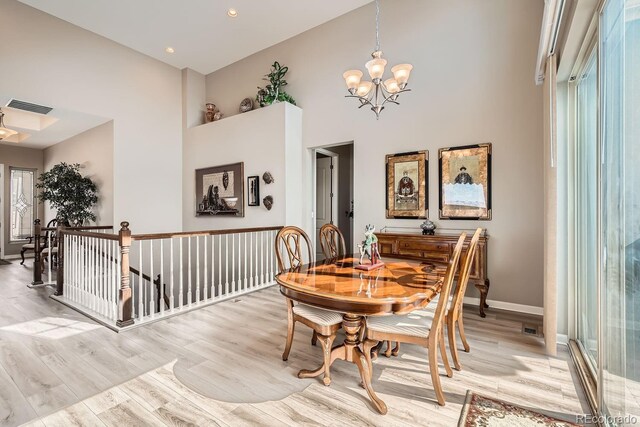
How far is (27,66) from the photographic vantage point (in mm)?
4531

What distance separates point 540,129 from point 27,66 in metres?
7.07

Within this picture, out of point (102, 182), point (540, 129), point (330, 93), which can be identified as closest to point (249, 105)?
point (330, 93)

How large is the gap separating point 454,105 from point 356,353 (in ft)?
10.9

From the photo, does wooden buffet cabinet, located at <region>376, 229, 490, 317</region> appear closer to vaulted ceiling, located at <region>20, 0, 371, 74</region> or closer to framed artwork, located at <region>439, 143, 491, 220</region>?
framed artwork, located at <region>439, 143, 491, 220</region>

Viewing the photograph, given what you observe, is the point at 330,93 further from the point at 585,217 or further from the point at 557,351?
the point at 557,351

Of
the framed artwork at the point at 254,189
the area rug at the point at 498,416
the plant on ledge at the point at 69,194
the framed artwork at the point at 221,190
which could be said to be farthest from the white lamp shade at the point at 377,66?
the plant on ledge at the point at 69,194

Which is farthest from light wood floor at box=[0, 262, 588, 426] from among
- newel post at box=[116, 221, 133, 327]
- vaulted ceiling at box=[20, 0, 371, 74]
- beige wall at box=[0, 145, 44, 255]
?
beige wall at box=[0, 145, 44, 255]

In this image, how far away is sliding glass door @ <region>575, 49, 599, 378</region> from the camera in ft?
7.11

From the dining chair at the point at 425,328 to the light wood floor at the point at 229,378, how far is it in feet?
0.93

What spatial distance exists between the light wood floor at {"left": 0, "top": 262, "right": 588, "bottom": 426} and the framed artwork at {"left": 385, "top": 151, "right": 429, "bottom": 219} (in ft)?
5.27

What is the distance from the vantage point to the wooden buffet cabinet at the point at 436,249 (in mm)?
3344

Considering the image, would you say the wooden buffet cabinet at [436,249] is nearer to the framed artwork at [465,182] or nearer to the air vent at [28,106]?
the framed artwork at [465,182]

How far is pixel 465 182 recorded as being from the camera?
3.73 metres

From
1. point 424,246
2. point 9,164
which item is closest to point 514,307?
point 424,246
